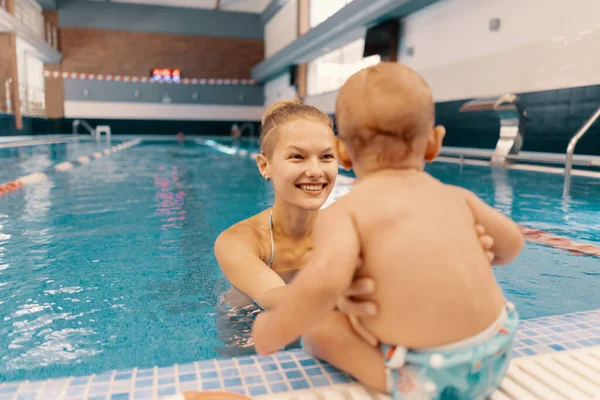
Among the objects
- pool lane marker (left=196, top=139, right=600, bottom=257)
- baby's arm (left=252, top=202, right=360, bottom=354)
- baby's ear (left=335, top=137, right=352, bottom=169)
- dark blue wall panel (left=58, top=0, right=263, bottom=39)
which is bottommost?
pool lane marker (left=196, top=139, right=600, bottom=257)

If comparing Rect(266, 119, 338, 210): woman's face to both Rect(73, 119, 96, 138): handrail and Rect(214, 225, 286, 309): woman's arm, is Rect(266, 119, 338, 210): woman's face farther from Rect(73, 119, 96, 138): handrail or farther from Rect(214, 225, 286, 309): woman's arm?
Rect(73, 119, 96, 138): handrail

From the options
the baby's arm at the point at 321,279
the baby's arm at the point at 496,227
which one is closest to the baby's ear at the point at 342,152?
the baby's arm at the point at 321,279

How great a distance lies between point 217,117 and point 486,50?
736 inches

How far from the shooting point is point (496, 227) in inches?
46.8

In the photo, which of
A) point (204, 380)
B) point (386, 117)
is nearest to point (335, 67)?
point (204, 380)

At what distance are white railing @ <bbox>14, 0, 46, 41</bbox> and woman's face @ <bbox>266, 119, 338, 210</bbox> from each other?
61.8ft

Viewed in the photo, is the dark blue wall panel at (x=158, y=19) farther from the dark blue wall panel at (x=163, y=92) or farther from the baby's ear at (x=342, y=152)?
the baby's ear at (x=342, y=152)

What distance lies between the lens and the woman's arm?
1.93 meters

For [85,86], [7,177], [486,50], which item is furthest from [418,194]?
[85,86]

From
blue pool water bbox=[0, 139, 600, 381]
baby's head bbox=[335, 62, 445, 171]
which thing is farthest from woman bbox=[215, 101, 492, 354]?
baby's head bbox=[335, 62, 445, 171]

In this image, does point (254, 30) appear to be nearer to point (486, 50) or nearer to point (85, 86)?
point (85, 86)

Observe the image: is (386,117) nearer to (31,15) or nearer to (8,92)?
(8,92)

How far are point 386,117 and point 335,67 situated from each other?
61.9 feet

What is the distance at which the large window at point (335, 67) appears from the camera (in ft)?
54.6
